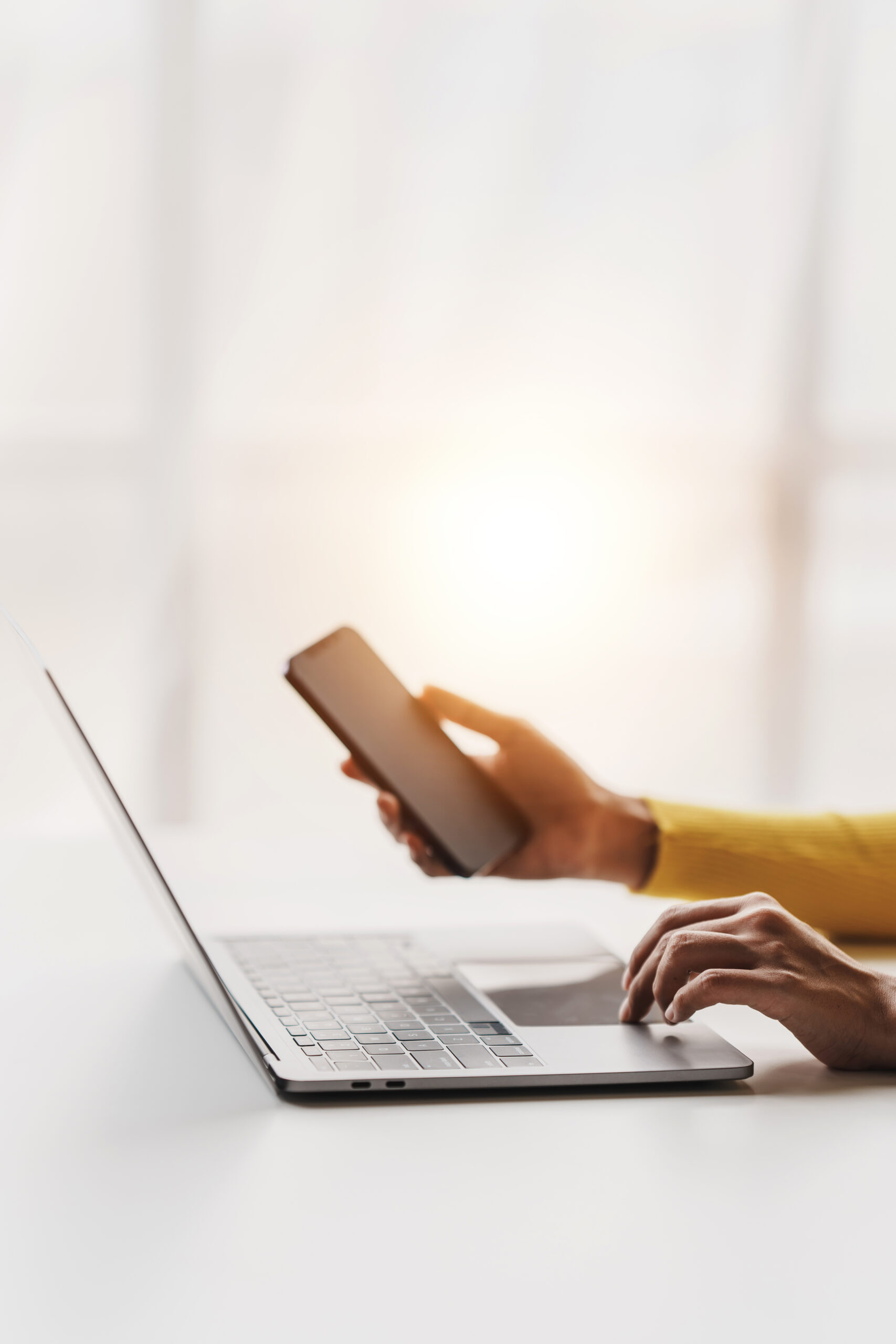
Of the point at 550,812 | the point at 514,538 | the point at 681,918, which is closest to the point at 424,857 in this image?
the point at 550,812

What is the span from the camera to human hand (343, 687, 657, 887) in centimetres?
96

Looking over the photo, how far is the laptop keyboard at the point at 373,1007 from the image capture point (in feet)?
1.69

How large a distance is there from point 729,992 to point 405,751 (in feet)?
1.25

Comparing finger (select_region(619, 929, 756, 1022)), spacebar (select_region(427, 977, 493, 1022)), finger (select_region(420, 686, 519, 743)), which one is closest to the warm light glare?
finger (select_region(420, 686, 519, 743))

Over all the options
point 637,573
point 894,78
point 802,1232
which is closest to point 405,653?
point 637,573

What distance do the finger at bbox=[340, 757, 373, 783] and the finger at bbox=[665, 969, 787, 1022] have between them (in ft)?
1.20

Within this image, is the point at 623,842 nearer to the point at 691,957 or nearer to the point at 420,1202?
the point at 691,957

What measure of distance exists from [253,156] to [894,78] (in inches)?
55.3

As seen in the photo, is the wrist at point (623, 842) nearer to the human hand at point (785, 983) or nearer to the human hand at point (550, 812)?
the human hand at point (550, 812)

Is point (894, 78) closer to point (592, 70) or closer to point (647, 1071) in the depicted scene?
point (592, 70)

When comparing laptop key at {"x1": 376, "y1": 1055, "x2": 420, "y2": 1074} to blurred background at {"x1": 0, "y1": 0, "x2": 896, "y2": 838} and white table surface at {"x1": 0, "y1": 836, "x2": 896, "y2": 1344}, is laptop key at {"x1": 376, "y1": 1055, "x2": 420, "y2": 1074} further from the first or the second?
blurred background at {"x1": 0, "y1": 0, "x2": 896, "y2": 838}

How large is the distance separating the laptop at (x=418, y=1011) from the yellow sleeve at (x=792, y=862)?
19 cm

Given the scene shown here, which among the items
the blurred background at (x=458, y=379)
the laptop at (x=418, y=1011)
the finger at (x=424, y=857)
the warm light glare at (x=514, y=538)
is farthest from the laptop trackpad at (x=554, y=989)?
the warm light glare at (x=514, y=538)

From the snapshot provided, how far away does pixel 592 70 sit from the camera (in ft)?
8.34
